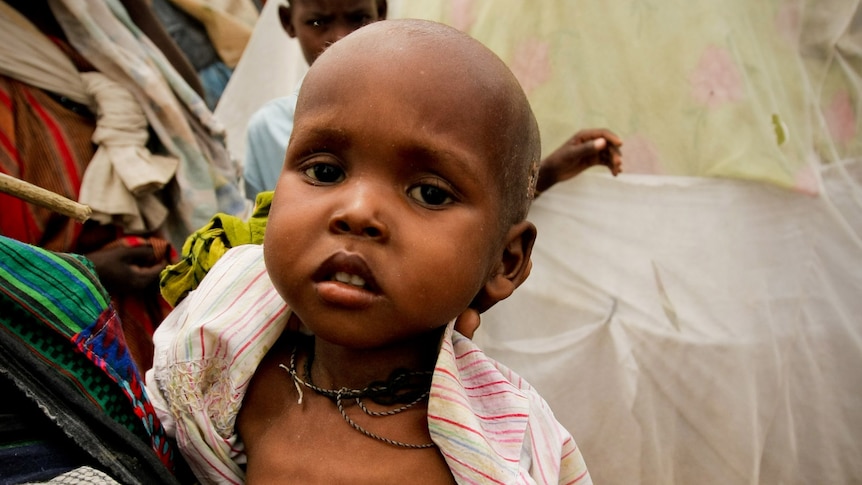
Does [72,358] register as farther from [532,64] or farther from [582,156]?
[532,64]

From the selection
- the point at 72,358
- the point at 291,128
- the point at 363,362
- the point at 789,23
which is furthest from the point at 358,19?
the point at 72,358

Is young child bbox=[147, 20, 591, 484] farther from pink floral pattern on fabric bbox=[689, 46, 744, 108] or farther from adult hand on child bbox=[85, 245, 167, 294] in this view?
pink floral pattern on fabric bbox=[689, 46, 744, 108]

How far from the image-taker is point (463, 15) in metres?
1.71

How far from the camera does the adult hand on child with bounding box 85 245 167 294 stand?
1.53 meters

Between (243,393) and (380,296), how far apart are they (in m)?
0.26

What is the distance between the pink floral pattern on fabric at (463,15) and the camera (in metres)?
1.70

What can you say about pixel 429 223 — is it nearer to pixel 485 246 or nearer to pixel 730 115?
pixel 485 246

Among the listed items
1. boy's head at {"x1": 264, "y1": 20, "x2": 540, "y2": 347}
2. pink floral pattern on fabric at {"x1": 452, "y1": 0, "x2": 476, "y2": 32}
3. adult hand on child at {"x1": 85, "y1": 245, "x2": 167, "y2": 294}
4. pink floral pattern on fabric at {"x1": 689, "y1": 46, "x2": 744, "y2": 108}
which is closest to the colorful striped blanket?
boy's head at {"x1": 264, "y1": 20, "x2": 540, "y2": 347}

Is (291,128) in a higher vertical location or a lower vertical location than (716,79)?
lower

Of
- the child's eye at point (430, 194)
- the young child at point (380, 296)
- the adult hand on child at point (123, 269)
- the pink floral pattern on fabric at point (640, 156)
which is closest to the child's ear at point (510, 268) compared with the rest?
the young child at point (380, 296)

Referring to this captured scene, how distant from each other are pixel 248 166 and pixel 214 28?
1.45 m

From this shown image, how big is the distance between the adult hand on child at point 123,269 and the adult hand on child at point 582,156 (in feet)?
3.02

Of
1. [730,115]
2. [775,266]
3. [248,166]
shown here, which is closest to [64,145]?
[248,166]

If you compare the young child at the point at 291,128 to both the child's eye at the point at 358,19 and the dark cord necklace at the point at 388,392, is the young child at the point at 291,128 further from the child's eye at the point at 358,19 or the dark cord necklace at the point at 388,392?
the dark cord necklace at the point at 388,392
